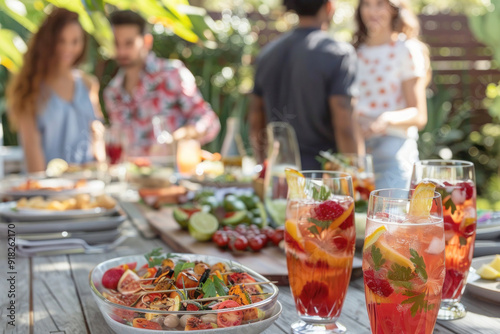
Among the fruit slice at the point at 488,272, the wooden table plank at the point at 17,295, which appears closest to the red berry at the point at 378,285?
the fruit slice at the point at 488,272

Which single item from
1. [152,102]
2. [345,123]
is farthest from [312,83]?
[152,102]

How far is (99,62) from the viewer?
6340 millimetres

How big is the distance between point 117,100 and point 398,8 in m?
1.82

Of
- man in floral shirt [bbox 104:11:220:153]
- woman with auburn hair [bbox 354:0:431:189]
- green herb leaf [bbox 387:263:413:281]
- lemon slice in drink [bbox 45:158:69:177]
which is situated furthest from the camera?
man in floral shirt [bbox 104:11:220:153]

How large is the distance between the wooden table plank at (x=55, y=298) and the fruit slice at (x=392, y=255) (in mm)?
550

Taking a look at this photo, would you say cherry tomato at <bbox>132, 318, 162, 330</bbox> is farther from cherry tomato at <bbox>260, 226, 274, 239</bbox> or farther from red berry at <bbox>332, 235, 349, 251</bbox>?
cherry tomato at <bbox>260, 226, 274, 239</bbox>

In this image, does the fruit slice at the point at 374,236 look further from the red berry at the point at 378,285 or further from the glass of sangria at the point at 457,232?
the glass of sangria at the point at 457,232

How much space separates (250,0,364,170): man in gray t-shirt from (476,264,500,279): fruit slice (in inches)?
68.2

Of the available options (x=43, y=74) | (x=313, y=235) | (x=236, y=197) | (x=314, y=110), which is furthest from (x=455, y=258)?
(x=43, y=74)

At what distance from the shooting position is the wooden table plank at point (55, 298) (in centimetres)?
110

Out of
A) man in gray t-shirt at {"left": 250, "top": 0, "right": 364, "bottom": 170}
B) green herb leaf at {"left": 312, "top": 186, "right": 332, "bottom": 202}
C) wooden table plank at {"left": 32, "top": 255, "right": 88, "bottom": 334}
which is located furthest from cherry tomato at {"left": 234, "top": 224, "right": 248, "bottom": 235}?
man in gray t-shirt at {"left": 250, "top": 0, "right": 364, "bottom": 170}

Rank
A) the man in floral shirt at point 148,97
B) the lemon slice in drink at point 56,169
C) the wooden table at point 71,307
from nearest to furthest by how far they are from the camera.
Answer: the wooden table at point 71,307
the lemon slice in drink at point 56,169
the man in floral shirt at point 148,97

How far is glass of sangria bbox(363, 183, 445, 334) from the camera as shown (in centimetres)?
87

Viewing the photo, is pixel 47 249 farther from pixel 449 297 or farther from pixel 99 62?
pixel 99 62
